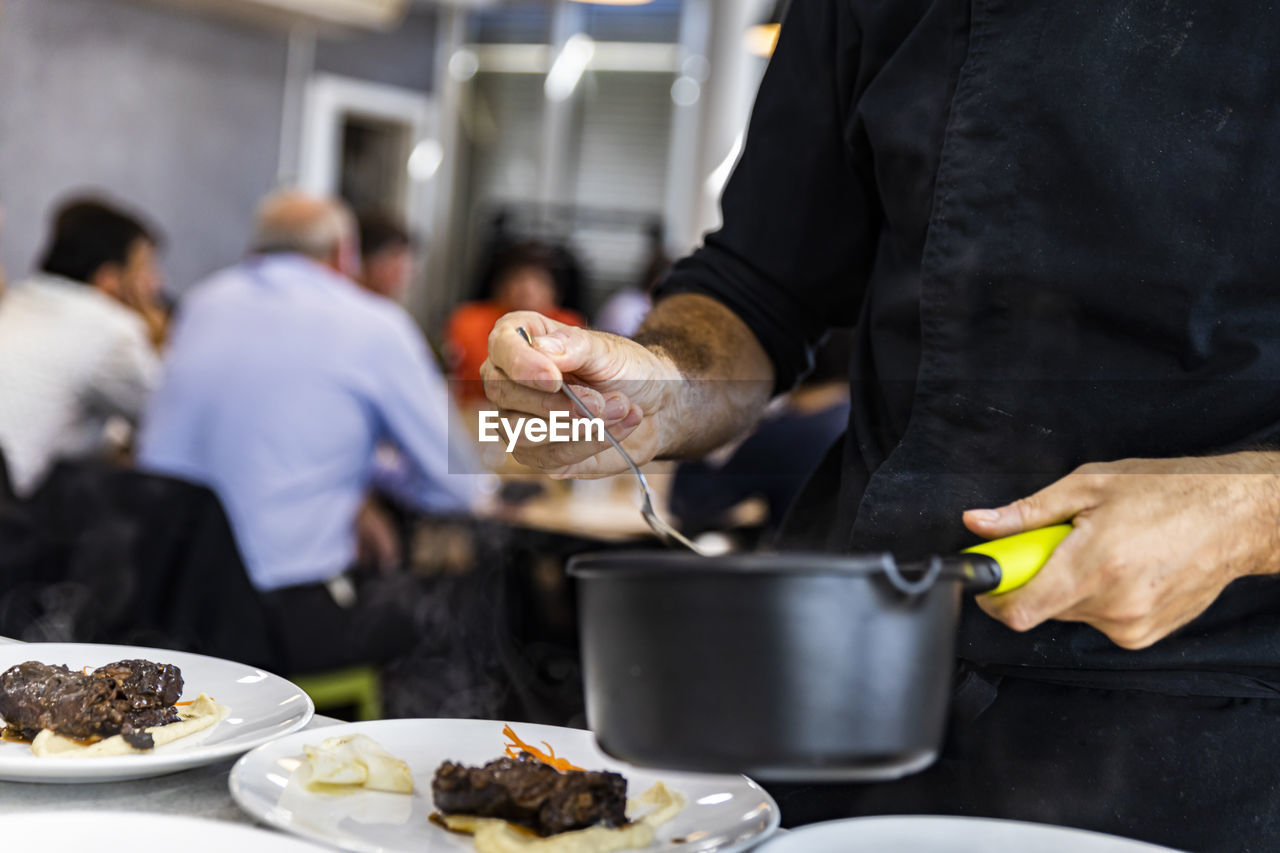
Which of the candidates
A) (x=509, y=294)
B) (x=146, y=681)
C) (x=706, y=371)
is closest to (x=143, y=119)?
(x=509, y=294)

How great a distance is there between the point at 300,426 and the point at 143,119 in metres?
4.30

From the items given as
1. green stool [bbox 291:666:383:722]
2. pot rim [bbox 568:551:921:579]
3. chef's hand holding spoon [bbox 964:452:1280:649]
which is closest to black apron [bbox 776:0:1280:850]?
chef's hand holding spoon [bbox 964:452:1280:649]

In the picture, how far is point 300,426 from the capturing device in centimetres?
268

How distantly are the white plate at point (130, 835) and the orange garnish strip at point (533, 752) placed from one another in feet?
0.48

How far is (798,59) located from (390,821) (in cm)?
71

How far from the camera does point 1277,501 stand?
667 millimetres

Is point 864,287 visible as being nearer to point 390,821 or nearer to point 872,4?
point 872,4

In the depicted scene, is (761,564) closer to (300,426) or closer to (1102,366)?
(1102,366)

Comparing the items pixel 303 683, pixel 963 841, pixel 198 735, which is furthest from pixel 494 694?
pixel 963 841

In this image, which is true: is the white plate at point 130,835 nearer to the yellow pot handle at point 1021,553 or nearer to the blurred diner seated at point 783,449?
the yellow pot handle at point 1021,553

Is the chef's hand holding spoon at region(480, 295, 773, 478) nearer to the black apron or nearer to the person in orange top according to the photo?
the black apron

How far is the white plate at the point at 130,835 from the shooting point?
562 millimetres

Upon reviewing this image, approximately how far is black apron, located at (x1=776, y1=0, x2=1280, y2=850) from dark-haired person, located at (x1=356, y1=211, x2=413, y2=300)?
3704 millimetres

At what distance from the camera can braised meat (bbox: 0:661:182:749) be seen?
0.70m
